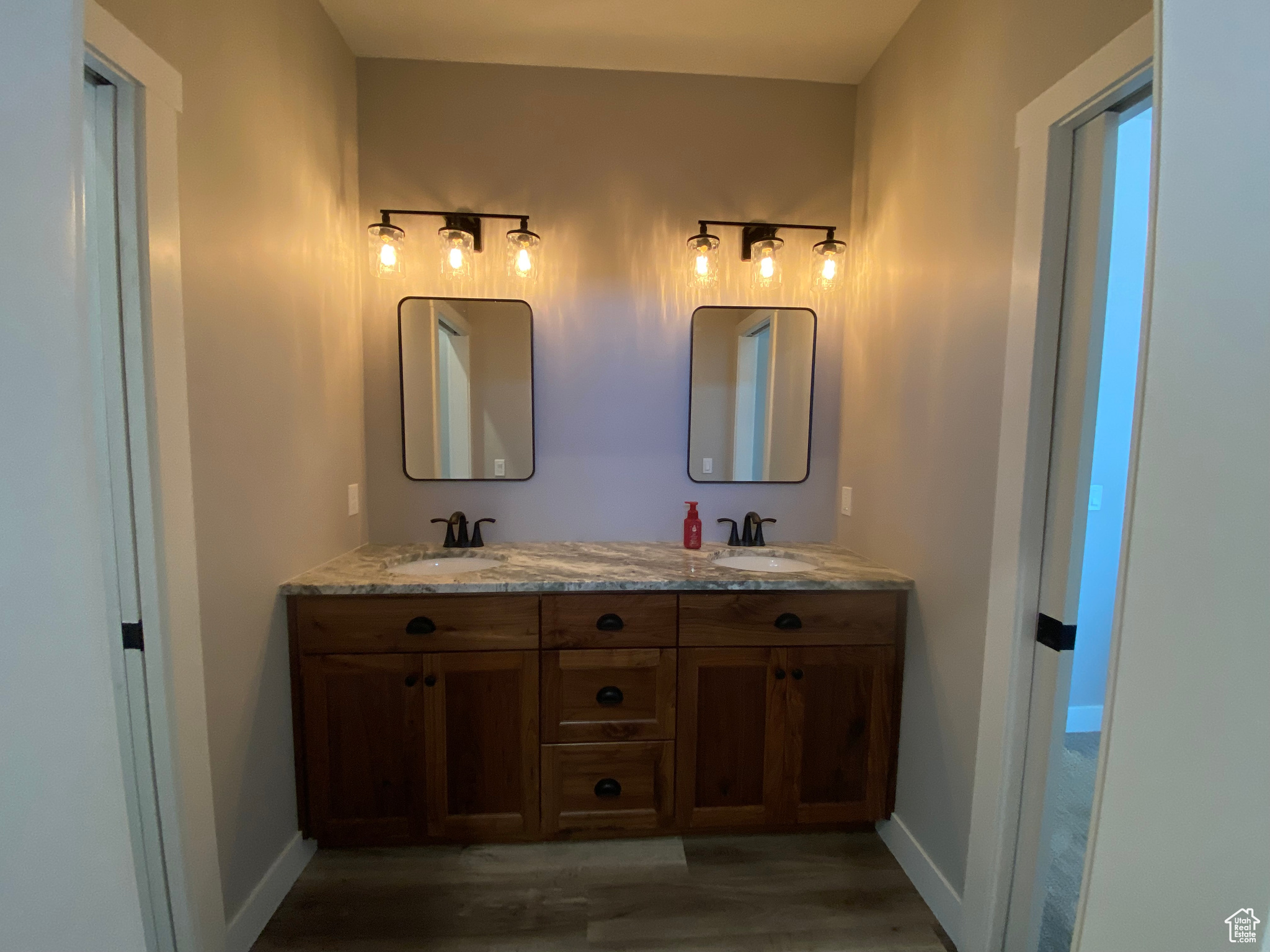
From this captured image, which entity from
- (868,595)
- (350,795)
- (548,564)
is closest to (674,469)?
(548,564)

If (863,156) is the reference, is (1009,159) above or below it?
below

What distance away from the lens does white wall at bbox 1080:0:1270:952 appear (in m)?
0.35

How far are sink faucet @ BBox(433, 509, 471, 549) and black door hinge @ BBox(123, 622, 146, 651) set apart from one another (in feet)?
3.14

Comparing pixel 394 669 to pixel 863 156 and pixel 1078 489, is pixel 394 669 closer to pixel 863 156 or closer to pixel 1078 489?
pixel 1078 489

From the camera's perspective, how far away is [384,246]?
5.69 feet

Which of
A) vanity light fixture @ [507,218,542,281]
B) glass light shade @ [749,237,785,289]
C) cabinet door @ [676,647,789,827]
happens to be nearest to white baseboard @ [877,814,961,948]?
cabinet door @ [676,647,789,827]

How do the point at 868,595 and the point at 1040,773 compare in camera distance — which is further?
the point at 868,595

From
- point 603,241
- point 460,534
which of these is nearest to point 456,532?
point 460,534

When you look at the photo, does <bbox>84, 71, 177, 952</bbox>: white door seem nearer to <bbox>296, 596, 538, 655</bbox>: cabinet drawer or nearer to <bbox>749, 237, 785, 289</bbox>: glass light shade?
<bbox>296, 596, 538, 655</bbox>: cabinet drawer

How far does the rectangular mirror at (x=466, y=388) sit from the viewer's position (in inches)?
74.7

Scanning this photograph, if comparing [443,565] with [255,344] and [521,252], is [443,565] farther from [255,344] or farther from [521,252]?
[521,252]

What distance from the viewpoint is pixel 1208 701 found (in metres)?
0.37

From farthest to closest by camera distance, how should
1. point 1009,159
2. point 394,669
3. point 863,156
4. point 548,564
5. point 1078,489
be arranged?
point 863,156 → point 548,564 → point 394,669 → point 1009,159 → point 1078,489

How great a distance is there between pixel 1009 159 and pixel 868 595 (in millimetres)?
1214
